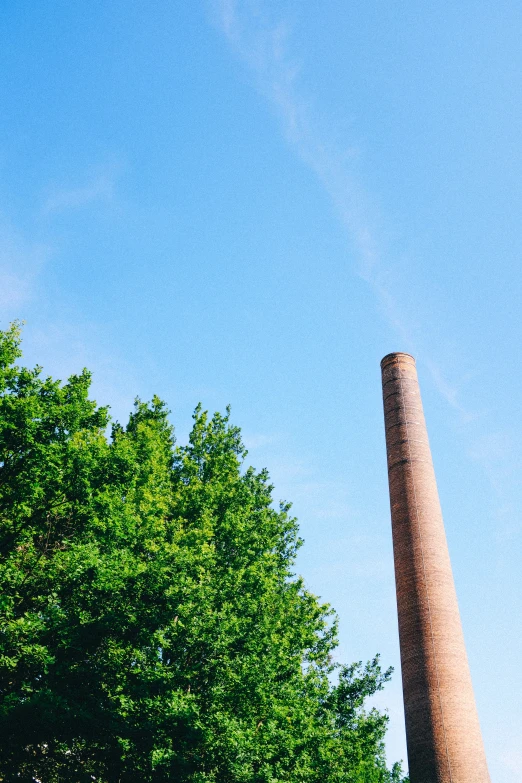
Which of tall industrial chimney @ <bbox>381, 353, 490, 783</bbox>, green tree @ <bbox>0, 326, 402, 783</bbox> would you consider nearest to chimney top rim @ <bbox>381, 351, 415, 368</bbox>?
tall industrial chimney @ <bbox>381, 353, 490, 783</bbox>

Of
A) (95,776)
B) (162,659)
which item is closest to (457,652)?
(162,659)

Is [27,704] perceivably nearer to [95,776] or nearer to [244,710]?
[95,776]

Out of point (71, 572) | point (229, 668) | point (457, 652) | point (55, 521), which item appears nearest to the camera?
point (71, 572)

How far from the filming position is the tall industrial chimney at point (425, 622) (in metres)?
18.2

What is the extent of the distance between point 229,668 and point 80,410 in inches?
286

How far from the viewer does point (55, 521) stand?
49.0 feet

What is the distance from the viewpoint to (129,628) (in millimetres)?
13312

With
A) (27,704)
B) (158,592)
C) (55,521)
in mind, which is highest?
(55,521)

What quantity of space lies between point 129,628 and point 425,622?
1147 centimetres

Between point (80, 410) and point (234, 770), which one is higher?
point (80, 410)

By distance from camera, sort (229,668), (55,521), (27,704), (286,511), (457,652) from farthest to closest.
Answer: (286,511), (457,652), (55,521), (229,668), (27,704)

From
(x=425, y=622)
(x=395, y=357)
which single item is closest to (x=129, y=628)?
(x=425, y=622)

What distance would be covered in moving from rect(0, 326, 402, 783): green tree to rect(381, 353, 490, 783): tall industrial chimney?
111 inches

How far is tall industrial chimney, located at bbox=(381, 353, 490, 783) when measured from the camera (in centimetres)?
1822
